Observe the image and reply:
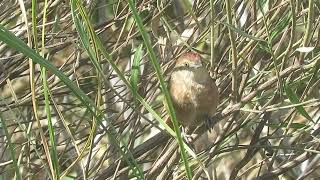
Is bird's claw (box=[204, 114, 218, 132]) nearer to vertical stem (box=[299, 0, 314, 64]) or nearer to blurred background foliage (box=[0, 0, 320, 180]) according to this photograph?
blurred background foliage (box=[0, 0, 320, 180])

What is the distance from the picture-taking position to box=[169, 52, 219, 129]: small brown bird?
96.0 inches

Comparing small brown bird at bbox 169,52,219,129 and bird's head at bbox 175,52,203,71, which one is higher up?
bird's head at bbox 175,52,203,71

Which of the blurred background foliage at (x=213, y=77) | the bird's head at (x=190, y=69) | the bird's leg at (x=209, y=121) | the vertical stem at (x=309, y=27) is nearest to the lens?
the vertical stem at (x=309, y=27)

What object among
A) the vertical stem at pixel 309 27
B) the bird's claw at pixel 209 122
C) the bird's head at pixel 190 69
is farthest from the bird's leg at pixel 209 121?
the vertical stem at pixel 309 27

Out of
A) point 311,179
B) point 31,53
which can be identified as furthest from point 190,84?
point 31,53

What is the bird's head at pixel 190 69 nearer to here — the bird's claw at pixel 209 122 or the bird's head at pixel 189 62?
the bird's head at pixel 189 62

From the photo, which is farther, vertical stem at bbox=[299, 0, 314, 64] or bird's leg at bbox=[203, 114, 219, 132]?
bird's leg at bbox=[203, 114, 219, 132]

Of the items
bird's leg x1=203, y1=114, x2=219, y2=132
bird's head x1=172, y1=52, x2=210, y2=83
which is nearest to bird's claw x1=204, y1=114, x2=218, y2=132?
bird's leg x1=203, y1=114, x2=219, y2=132

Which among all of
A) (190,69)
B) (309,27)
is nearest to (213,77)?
(190,69)

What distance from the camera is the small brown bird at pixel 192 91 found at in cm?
244

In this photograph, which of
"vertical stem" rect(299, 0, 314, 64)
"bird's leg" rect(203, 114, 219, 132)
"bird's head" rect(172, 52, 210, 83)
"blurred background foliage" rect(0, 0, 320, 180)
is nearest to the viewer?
"vertical stem" rect(299, 0, 314, 64)

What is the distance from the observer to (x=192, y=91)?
102 inches

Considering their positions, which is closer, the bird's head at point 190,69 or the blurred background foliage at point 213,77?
the blurred background foliage at point 213,77

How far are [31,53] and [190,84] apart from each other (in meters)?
1.50
